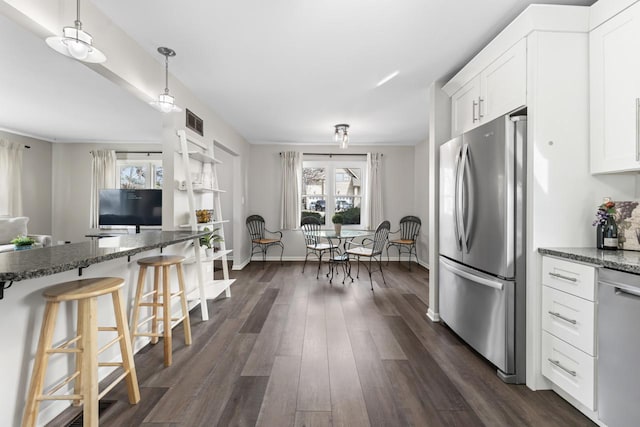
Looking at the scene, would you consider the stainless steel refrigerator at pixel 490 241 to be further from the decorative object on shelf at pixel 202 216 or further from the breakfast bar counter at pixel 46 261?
the decorative object on shelf at pixel 202 216

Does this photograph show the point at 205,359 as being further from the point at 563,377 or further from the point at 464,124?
the point at 464,124

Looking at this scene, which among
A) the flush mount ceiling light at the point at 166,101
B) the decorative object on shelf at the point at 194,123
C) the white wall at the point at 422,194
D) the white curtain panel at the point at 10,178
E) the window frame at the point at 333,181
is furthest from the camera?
the window frame at the point at 333,181

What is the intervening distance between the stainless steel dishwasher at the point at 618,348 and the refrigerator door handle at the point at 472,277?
55cm

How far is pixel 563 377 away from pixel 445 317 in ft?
3.63

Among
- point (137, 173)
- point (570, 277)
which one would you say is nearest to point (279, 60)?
point (570, 277)

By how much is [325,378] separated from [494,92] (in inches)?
97.3

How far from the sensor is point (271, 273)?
16.9 ft

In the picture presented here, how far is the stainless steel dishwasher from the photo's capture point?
4.32 feet

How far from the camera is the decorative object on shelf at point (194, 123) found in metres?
3.30

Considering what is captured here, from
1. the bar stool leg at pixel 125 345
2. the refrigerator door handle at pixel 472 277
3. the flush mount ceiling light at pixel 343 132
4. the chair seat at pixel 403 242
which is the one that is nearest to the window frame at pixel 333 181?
the chair seat at pixel 403 242

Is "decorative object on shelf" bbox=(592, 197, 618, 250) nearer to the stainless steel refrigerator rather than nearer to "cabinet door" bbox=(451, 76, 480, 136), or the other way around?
the stainless steel refrigerator

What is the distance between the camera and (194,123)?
3434 mm

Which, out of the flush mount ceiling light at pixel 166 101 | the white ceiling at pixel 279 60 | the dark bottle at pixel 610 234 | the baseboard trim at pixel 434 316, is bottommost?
the baseboard trim at pixel 434 316

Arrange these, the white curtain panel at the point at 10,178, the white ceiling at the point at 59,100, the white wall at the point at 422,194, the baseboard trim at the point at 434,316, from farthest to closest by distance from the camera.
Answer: the white wall at the point at 422,194
the white curtain panel at the point at 10,178
the baseboard trim at the point at 434,316
the white ceiling at the point at 59,100
